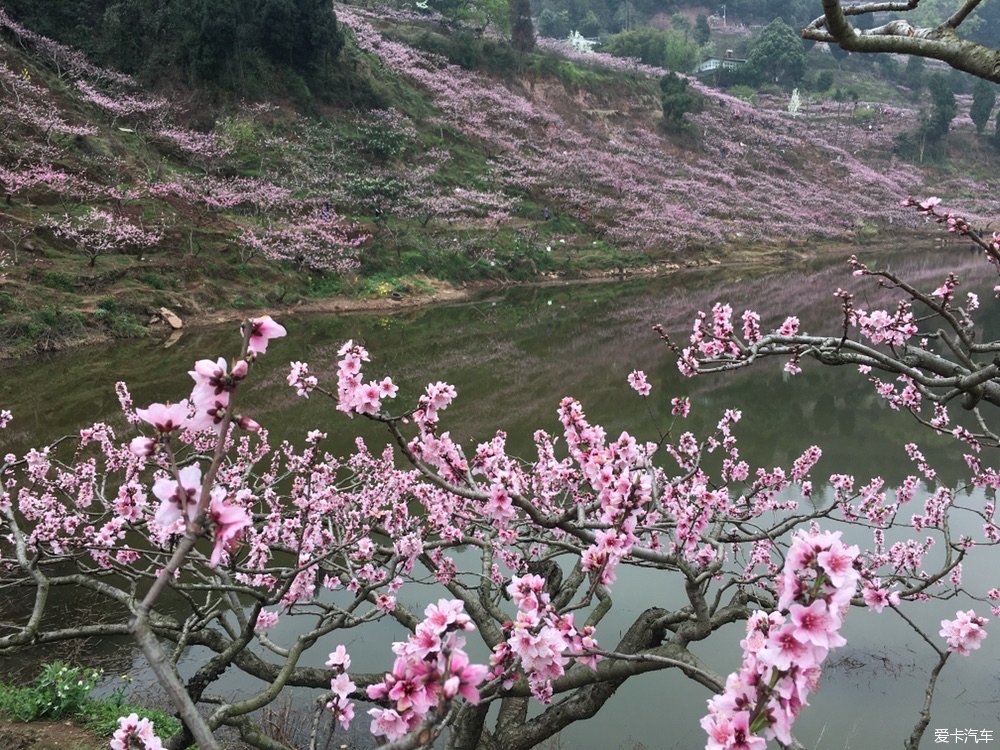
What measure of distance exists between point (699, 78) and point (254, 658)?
7635cm

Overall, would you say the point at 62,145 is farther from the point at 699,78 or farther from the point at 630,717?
the point at 699,78

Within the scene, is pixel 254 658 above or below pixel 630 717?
above

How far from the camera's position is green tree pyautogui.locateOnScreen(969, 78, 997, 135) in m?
59.7

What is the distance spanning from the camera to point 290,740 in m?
4.56

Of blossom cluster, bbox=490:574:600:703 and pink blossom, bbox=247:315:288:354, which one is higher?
pink blossom, bbox=247:315:288:354

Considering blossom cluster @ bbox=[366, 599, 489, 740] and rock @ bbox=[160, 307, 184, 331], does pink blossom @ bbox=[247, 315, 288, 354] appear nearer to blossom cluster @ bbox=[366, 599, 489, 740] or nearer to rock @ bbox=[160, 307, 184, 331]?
blossom cluster @ bbox=[366, 599, 489, 740]

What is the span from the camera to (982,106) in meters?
60.3

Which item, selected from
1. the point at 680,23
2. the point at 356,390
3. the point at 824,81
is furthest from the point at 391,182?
the point at 680,23

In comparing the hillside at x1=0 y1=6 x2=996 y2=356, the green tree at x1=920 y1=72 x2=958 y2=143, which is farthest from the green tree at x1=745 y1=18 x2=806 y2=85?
the green tree at x1=920 y1=72 x2=958 y2=143

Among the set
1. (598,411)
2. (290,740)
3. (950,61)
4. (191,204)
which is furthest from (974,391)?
(191,204)

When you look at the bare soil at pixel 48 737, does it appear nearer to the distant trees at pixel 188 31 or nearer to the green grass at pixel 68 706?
the green grass at pixel 68 706

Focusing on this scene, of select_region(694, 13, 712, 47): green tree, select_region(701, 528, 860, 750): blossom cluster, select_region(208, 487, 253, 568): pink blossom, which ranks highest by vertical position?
select_region(694, 13, 712, 47): green tree

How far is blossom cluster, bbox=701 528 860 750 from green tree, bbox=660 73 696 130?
52.9m

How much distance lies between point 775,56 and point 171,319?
68381mm
